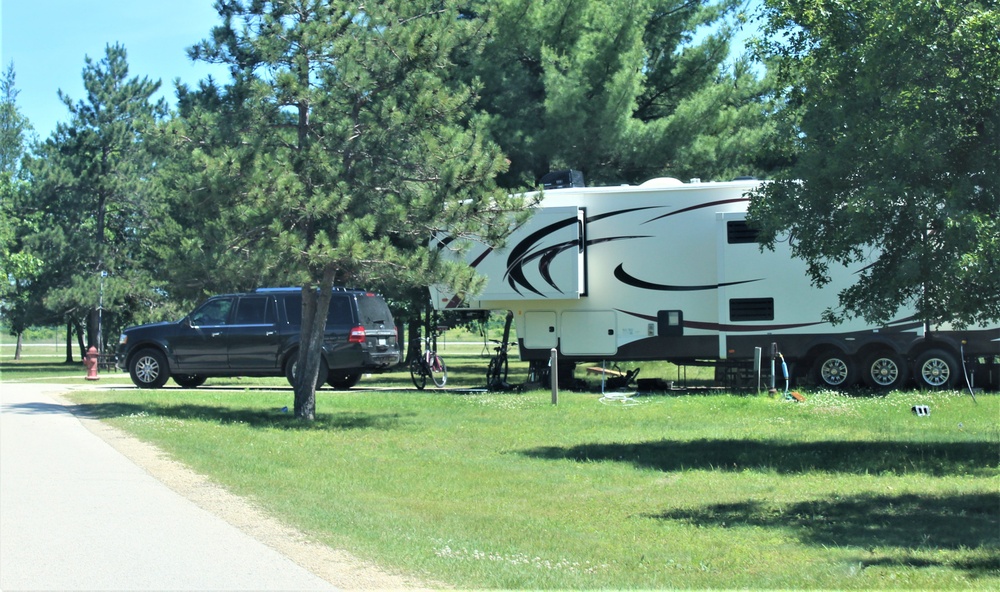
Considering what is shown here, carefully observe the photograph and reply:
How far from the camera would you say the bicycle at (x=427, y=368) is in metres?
22.6

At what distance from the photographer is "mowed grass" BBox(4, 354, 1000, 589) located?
6832 millimetres

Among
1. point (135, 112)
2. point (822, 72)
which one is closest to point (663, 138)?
point (822, 72)

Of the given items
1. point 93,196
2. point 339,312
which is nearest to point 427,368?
point 339,312

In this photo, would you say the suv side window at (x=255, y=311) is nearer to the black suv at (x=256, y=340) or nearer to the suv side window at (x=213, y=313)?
the black suv at (x=256, y=340)

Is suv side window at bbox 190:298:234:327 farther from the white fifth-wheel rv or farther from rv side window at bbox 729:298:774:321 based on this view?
rv side window at bbox 729:298:774:321

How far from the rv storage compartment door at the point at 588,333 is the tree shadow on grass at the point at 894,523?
11391 mm

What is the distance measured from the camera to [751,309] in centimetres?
1988

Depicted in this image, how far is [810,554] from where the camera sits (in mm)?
7066

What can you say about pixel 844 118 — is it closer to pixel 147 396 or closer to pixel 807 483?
pixel 807 483

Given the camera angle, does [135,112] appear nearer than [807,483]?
No

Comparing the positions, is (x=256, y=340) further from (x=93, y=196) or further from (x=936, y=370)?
(x=93, y=196)

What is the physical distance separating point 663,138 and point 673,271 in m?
5.61

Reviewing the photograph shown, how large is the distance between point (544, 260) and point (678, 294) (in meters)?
2.81

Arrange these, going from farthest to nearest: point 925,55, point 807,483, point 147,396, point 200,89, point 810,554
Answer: point 147,396 < point 200,89 < point 807,483 < point 925,55 < point 810,554
